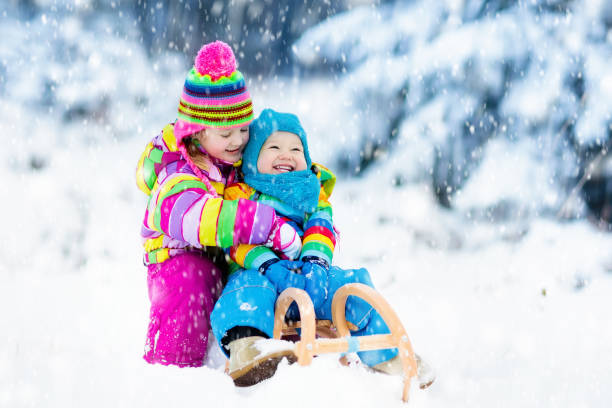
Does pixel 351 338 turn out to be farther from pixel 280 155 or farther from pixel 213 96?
pixel 213 96

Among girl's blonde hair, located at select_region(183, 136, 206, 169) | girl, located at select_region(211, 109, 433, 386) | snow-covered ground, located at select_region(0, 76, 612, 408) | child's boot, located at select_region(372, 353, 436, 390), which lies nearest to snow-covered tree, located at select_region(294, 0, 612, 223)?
snow-covered ground, located at select_region(0, 76, 612, 408)

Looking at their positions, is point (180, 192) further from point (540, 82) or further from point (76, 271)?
point (540, 82)

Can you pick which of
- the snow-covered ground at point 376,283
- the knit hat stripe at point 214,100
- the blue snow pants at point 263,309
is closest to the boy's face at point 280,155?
the knit hat stripe at point 214,100

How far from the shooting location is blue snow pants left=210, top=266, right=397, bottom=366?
1.72m

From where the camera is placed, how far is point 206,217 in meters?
1.86

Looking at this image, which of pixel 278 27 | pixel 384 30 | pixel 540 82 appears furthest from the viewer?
pixel 278 27

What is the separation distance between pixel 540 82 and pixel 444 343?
6.55 ft

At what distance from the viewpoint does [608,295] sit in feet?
10.6

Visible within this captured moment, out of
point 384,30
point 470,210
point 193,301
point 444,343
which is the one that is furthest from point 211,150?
point 470,210

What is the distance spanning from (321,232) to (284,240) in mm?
222

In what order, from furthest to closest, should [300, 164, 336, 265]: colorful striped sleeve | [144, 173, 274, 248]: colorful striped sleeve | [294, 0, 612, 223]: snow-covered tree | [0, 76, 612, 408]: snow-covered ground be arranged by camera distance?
[294, 0, 612, 223]: snow-covered tree
[300, 164, 336, 265]: colorful striped sleeve
[144, 173, 274, 248]: colorful striped sleeve
[0, 76, 612, 408]: snow-covered ground

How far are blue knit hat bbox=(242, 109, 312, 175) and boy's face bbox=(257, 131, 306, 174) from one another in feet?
0.06

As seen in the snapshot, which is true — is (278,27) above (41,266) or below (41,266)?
above

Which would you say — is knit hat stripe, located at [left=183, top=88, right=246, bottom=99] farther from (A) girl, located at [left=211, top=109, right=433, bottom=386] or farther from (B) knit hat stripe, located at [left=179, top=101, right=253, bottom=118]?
(A) girl, located at [left=211, top=109, right=433, bottom=386]
